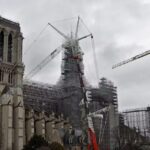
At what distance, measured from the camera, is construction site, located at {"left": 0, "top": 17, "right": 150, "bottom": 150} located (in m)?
82.6

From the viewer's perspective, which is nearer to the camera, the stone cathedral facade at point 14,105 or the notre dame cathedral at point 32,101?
the stone cathedral facade at point 14,105

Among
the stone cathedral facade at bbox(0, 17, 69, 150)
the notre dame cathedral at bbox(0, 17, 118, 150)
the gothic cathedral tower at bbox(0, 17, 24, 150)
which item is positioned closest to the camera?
the gothic cathedral tower at bbox(0, 17, 24, 150)

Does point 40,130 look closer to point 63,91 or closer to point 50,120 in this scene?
point 50,120

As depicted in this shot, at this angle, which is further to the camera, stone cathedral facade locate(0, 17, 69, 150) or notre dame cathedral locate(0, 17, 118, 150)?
notre dame cathedral locate(0, 17, 118, 150)

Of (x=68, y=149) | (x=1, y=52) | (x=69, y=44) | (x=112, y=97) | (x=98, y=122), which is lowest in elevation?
(x=68, y=149)

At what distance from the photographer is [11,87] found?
8600cm

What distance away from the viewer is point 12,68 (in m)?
88.4

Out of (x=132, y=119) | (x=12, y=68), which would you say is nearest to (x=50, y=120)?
(x=12, y=68)

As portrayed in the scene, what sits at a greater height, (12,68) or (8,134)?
(12,68)

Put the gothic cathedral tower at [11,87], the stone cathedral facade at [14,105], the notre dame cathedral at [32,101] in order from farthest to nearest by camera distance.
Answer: the notre dame cathedral at [32,101]
the stone cathedral facade at [14,105]
the gothic cathedral tower at [11,87]

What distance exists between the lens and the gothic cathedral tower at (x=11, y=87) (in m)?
78.9

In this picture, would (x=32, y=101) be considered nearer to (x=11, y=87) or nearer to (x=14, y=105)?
(x=11, y=87)

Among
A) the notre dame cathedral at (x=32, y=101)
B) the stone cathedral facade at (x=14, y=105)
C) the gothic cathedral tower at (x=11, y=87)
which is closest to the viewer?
the gothic cathedral tower at (x=11, y=87)

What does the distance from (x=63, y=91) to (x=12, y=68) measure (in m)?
40.2
